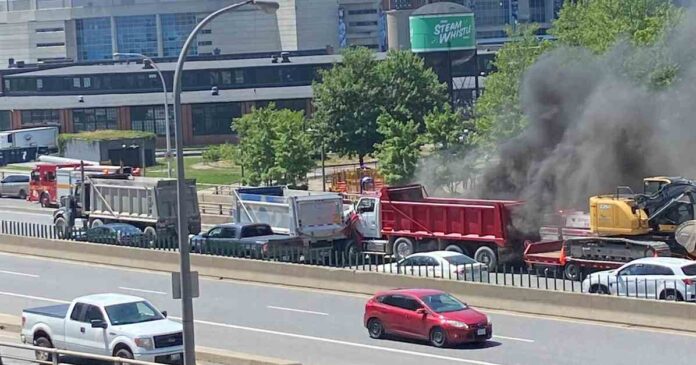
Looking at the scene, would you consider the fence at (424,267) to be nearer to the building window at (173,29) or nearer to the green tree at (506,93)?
the green tree at (506,93)

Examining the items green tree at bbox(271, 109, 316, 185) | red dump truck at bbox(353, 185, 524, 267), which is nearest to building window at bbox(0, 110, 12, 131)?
green tree at bbox(271, 109, 316, 185)

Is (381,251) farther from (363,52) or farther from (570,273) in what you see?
(363,52)

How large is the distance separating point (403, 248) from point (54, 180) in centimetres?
2727

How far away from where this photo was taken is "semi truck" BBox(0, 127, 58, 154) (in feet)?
330

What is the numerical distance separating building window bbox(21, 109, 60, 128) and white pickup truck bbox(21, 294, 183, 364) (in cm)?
8448

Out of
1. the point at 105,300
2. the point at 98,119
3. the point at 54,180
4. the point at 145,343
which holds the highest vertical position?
the point at 98,119

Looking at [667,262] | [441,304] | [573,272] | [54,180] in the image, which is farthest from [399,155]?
[441,304]

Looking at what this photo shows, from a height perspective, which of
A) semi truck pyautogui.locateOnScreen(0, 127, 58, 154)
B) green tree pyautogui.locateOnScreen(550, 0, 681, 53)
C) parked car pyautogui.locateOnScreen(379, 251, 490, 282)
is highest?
green tree pyautogui.locateOnScreen(550, 0, 681, 53)

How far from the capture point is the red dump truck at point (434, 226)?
44656 millimetres

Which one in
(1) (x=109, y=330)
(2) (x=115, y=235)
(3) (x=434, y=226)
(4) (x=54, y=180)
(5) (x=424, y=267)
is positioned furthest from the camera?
(4) (x=54, y=180)

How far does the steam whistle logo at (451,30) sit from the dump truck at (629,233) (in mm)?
50311

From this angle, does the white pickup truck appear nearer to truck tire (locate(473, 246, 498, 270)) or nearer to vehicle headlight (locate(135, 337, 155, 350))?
vehicle headlight (locate(135, 337, 155, 350))

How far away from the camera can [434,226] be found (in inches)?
1829

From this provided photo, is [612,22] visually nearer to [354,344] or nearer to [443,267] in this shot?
[443,267]
